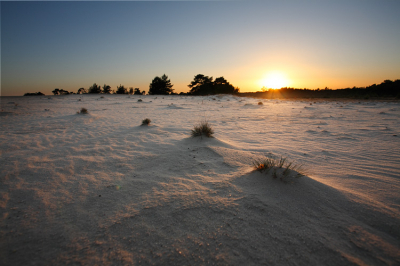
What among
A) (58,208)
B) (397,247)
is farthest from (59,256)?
(397,247)

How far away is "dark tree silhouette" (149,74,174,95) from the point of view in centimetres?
3916

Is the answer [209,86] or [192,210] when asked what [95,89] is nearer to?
[209,86]

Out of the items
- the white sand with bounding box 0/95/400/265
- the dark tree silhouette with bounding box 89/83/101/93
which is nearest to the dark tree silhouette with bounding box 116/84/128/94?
the dark tree silhouette with bounding box 89/83/101/93

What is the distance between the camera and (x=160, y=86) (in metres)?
39.2

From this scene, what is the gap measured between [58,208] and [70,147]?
6.95 ft

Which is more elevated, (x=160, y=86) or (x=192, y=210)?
(x=160, y=86)

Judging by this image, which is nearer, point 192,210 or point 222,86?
point 192,210

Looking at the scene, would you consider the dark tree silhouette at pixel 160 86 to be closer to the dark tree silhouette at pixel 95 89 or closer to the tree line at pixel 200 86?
the tree line at pixel 200 86

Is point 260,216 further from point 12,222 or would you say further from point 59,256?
point 12,222

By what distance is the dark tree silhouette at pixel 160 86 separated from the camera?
39156 millimetres

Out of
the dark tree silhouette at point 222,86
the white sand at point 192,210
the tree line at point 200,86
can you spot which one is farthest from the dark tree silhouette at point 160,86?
the white sand at point 192,210

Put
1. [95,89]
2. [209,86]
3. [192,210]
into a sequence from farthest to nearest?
[209,86]
[95,89]
[192,210]

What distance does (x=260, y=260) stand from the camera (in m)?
1.09

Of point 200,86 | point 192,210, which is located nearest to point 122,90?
point 200,86
